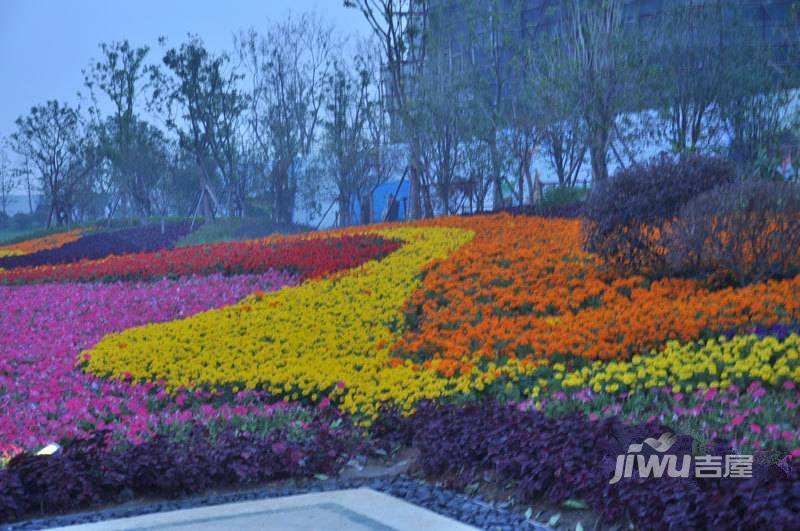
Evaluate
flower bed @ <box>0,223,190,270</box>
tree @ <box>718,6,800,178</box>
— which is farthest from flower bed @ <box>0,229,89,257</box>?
tree @ <box>718,6,800,178</box>

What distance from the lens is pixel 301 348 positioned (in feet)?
28.1

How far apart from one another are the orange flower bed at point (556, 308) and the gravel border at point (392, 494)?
1.71 metres

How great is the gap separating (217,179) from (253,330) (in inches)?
1184

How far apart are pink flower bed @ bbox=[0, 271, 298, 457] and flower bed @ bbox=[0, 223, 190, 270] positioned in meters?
4.24

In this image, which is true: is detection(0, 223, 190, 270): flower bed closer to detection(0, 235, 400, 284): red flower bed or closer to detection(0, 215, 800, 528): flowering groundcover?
detection(0, 235, 400, 284): red flower bed

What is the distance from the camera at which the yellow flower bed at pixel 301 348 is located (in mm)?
7277

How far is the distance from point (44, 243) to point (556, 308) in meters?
19.0

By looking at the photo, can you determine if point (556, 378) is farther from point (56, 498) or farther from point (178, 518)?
point (56, 498)

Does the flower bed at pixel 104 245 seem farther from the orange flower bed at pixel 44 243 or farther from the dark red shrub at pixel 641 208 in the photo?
the dark red shrub at pixel 641 208

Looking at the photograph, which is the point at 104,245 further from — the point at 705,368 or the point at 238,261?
the point at 705,368

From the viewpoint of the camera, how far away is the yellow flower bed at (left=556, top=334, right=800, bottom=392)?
606cm

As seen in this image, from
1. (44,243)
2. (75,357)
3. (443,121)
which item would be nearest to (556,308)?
(75,357)

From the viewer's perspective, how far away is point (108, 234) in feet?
82.9

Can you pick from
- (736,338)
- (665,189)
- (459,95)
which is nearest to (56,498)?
(736,338)
